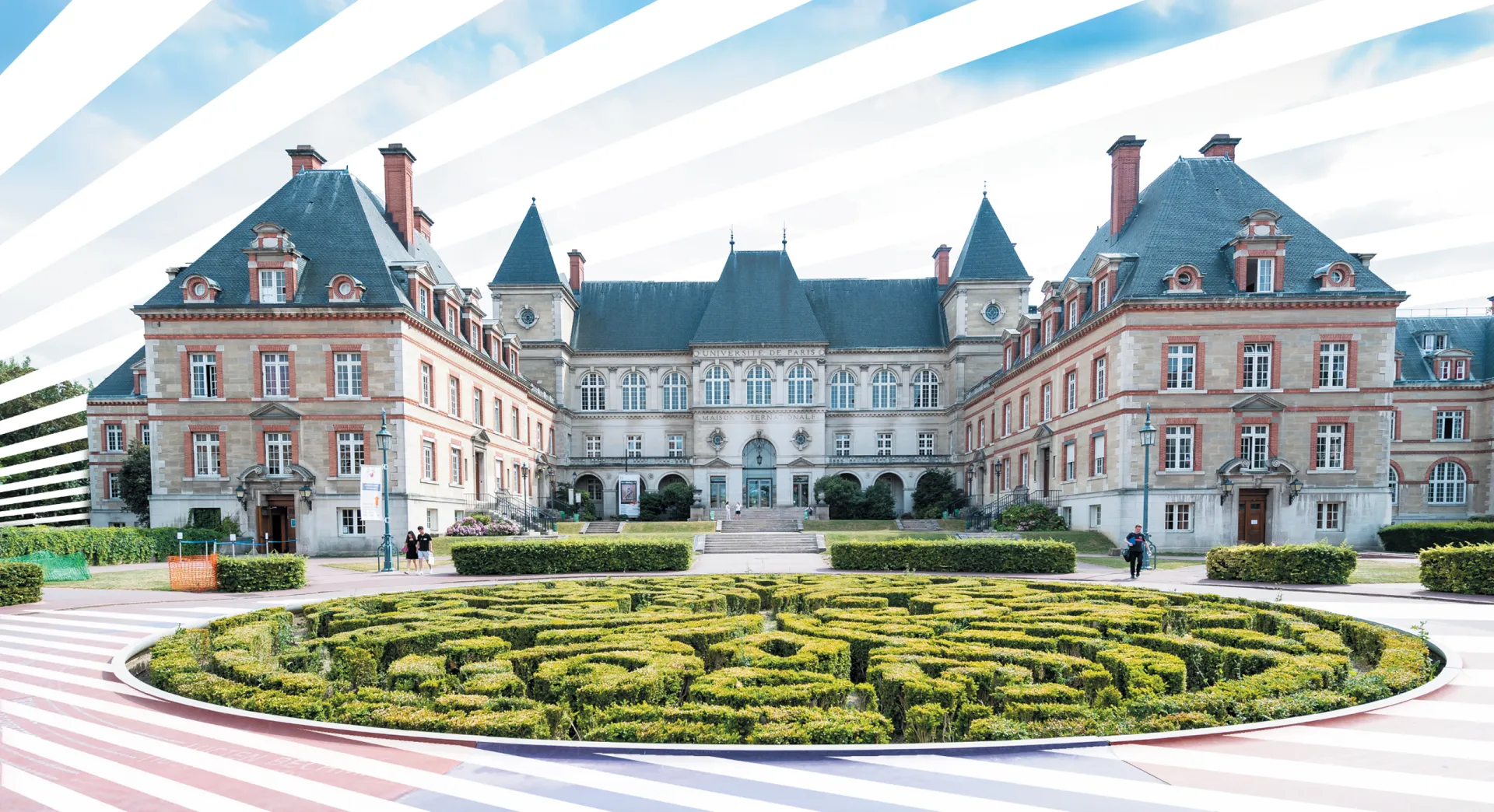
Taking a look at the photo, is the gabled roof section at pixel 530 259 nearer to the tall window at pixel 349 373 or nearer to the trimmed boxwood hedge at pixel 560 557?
the tall window at pixel 349 373

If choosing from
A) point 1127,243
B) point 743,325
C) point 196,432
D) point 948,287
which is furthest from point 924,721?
point 948,287

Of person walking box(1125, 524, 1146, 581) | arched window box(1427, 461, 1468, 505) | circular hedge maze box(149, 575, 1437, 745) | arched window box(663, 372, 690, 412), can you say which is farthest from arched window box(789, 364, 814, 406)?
arched window box(1427, 461, 1468, 505)

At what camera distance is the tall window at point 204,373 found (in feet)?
107

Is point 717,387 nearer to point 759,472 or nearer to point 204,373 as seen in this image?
point 759,472

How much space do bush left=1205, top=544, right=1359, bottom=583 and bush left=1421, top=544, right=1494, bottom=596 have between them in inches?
75.4

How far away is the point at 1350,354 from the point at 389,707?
126 ft

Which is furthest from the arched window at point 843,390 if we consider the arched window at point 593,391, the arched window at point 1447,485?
the arched window at point 1447,485

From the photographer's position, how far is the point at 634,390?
181ft

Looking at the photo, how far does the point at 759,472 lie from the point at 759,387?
6165 millimetres

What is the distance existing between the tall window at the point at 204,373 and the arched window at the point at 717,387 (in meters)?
28.9

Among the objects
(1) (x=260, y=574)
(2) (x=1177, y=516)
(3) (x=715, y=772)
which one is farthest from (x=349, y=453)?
(2) (x=1177, y=516)

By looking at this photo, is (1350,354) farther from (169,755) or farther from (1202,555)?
(169,755)

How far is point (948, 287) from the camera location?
5494 cm

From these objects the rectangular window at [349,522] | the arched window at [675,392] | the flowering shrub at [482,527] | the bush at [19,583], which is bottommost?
the flowering shrub at [482,527]
